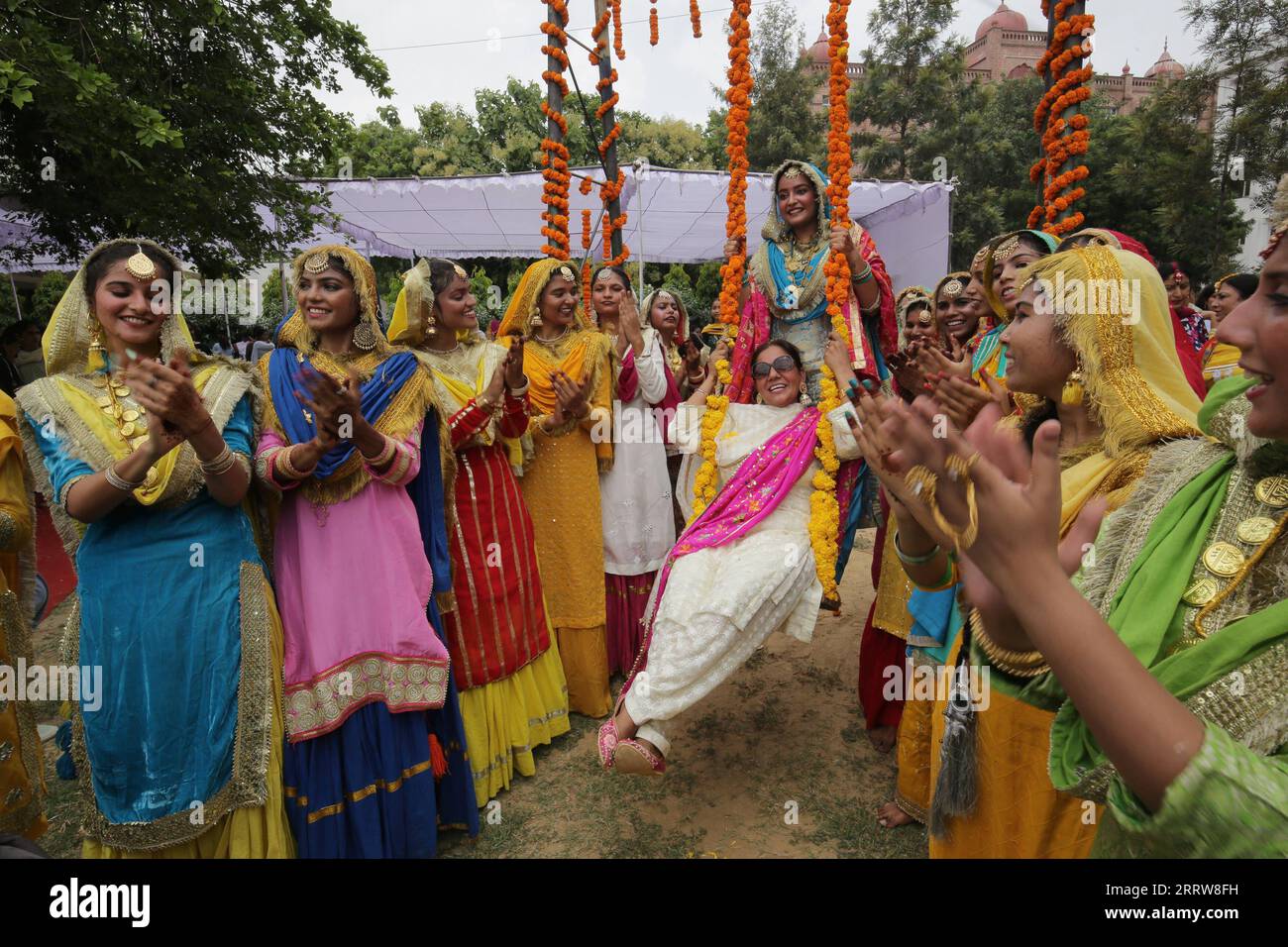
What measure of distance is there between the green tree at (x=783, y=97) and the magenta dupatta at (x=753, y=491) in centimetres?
2130

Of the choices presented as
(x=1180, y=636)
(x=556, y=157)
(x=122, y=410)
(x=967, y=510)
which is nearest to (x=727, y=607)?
(x=1180, y=636)

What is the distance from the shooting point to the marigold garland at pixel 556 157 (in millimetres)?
4961

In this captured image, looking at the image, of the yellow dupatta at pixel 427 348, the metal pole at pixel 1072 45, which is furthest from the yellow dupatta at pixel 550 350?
the metal pole at pixel 1072 45

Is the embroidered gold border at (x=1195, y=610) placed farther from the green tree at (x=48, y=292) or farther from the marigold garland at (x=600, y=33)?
the green tree at (x=48, y=292)

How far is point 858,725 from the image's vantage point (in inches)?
159

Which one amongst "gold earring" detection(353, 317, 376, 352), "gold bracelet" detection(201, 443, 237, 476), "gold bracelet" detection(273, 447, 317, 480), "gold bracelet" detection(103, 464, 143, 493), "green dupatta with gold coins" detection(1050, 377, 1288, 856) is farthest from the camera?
"gold earring" detection(353, 317, 376, 352)

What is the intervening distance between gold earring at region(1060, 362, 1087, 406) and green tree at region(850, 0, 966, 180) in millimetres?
19640

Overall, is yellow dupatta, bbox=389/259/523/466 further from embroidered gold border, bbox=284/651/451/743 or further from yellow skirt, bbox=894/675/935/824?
yellow skirt, bbox=894/675/935/824

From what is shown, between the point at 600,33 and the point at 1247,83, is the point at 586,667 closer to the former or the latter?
the point at 600,33

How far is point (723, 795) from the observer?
3.41 m

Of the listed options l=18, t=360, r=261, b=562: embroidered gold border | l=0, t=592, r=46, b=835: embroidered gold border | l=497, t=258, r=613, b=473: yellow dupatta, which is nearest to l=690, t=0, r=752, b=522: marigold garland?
l=497, t=258, r=613, b=473: yellow dupatta

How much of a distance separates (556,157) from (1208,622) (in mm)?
4970

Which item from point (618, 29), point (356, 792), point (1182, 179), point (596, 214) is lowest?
point (356, 792)

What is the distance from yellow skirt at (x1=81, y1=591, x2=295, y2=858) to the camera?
2289 millimetres
